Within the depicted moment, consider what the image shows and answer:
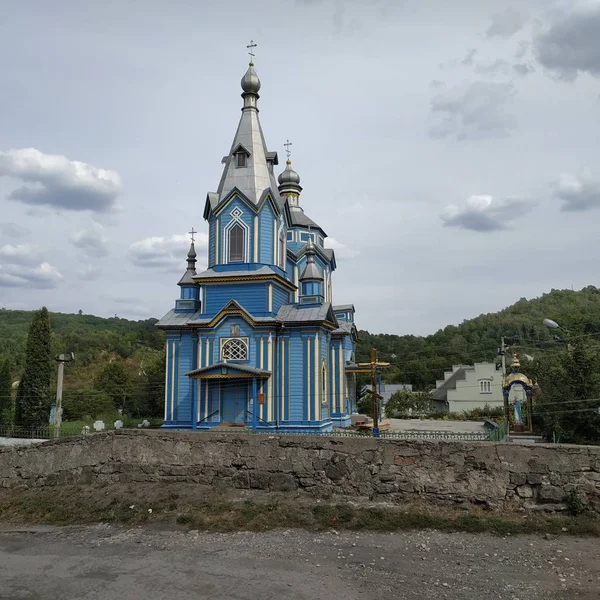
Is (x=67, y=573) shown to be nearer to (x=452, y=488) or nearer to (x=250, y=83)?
(x=452, y=488)

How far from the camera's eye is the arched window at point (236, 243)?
21.0m

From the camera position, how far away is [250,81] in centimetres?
2327

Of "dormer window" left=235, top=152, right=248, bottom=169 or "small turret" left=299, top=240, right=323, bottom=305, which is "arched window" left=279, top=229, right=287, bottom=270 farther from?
"dormer window" left=235, top=152, right=248, bottom=169

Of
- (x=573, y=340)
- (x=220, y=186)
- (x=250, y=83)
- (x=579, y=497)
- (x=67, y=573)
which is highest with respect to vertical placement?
(x=250, y=83)

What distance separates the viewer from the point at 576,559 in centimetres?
728

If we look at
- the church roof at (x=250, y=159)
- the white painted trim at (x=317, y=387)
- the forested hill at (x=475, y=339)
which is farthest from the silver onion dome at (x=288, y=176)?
the forested hill at (x=475, y=339)

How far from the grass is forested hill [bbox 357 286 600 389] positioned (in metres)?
43.9

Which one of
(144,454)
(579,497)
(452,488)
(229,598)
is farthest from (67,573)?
(579,497)

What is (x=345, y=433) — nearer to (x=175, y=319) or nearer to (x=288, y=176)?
(x=175, y=319)

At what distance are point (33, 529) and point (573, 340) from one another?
1709 centimetres

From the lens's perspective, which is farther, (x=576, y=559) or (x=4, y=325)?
(x=4, y=325)

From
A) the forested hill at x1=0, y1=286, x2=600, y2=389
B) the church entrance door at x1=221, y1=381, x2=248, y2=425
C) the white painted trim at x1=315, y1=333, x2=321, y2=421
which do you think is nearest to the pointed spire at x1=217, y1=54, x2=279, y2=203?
the white painted trim at x1=315, y1=333, x2=321, y2=421

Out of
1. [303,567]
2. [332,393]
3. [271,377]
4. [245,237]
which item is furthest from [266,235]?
[303,567]

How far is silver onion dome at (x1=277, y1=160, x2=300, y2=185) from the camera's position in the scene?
30.0 m
